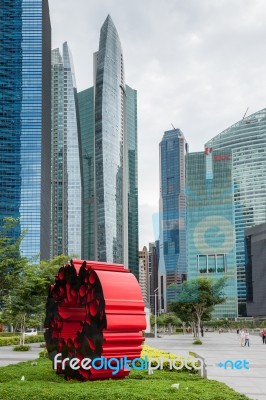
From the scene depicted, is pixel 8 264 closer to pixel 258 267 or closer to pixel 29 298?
pixel 29 298

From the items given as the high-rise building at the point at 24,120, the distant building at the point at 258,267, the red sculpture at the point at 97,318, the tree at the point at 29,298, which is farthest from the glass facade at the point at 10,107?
the red sculpture at the point at 97,318

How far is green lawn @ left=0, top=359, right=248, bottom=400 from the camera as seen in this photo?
48.0ft

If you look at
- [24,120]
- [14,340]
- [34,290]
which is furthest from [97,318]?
[24,120]

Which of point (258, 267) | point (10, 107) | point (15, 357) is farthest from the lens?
point (258, 267)

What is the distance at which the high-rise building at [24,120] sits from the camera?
164 m

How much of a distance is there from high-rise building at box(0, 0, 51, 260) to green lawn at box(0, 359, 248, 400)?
469ft

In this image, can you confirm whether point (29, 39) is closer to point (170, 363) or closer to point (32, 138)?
point (32, 138)

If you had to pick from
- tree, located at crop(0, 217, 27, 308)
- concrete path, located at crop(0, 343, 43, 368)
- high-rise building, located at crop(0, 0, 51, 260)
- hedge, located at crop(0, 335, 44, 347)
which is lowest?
hedge, located at crop(0, 335, 44, 347)

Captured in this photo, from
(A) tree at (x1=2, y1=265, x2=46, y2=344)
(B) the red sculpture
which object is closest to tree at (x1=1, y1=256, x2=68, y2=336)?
(A) tree at (x1=2, y1=265, x2=46, y2=344)

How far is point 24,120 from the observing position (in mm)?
166250

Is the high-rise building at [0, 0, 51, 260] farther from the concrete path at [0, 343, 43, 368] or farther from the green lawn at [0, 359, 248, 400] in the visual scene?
the green lawn at [0, 359, 248, 400]

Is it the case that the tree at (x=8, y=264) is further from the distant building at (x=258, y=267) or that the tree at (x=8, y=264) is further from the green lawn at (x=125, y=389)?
the distant building at (x=258, y=267)

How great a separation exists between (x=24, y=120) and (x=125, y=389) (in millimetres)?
156014

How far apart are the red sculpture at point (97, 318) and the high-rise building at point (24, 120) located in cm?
14131
